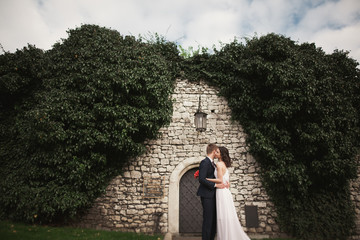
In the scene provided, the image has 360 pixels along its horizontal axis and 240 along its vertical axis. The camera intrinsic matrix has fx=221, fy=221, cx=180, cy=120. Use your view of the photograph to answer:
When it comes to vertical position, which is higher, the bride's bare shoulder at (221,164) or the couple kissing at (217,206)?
the bride's bare shoulder at (221,164)

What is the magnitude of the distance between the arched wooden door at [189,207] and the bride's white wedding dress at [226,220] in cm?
300

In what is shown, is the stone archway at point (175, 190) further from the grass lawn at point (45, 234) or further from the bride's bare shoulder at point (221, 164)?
the bride's bare shoulder at point (221, 164)

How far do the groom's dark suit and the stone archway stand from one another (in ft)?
9.26

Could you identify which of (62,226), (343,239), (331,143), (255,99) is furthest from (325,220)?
(62,226)

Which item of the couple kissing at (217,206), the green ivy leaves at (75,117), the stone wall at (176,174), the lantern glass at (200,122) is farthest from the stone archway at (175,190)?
the couple kissing at (217,206)

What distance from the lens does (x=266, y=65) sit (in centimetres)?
721

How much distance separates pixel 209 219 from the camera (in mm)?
4328

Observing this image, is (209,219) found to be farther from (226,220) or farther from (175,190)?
(175,190)

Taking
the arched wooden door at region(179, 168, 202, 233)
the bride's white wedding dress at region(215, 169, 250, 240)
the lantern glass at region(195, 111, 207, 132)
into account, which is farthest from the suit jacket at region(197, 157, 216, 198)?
the arched wooden door at region(179, 168, 202, 233)

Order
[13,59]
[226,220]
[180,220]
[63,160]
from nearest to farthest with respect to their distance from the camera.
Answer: [226,220] < [63,160] < [180,220] < [13,59]

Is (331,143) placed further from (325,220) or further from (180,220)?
(180,220)

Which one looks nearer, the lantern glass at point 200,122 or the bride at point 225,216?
the bride at point 225,216

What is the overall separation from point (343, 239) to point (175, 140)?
591 cm

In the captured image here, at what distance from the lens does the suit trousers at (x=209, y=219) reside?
4.28m
